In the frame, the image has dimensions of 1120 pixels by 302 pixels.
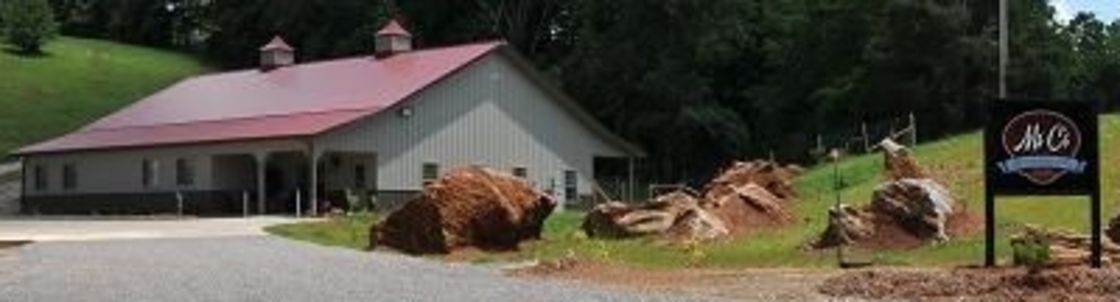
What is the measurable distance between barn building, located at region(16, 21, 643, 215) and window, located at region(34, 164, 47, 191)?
431 mm

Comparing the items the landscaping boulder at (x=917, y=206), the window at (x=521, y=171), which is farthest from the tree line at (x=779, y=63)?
the landscaping boulder at (x=917, y=206)

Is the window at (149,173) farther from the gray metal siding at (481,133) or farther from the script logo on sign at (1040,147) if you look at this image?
the script logo on sign at (1040,147)

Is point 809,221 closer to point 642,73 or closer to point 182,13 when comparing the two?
point 642,73

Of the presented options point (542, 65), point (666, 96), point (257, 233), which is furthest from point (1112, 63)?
point (257, 233)

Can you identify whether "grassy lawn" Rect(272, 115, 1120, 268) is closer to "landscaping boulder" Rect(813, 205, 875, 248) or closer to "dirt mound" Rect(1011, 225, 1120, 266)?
"landscaping boulder" Rect(813, 205, 875, 248)

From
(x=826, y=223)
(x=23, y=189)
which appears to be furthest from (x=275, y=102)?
(x=826, y=223)

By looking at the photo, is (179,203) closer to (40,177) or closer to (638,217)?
(40,177)

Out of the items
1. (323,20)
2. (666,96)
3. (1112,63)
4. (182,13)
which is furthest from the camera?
(182,13)

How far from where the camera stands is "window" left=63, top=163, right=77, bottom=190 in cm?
6344

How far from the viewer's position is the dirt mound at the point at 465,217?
99.1ft

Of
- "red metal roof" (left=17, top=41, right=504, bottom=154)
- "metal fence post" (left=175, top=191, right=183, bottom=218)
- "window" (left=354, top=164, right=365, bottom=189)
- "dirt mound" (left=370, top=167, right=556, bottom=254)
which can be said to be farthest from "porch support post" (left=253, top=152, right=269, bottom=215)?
"dirt mound" (left=370, top=167, right=556, bottom=254)

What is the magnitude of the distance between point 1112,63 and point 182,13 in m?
65.7

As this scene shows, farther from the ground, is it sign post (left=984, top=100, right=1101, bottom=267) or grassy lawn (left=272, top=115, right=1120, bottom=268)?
sign post (left=984, top=100, right=1101, bottom=267)

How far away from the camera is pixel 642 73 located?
7669cm
